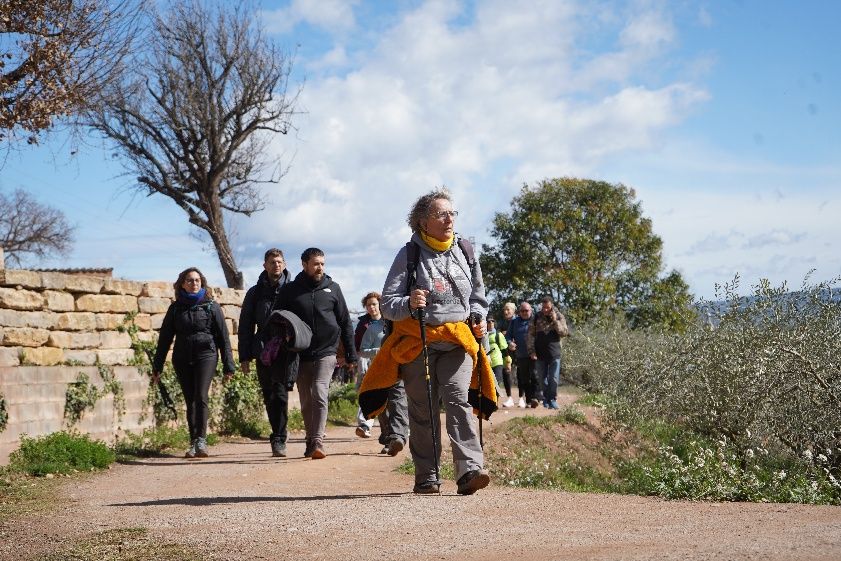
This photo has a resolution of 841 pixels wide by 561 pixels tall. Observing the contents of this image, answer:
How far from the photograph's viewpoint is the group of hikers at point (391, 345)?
7867 mm

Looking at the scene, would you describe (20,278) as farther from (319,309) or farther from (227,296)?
(227,296)

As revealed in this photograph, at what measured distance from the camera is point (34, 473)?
10305 mm

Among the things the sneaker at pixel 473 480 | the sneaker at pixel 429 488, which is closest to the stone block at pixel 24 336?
the sneaker at pixel 429 488

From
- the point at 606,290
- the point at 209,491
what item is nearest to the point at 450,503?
the point at 209,491

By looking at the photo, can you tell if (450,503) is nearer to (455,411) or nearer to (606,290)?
(455,411)

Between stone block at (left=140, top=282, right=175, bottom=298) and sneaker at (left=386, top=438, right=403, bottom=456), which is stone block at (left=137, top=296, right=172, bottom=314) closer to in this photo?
stone block at (left=140, top=282, right=175, bottom=298)

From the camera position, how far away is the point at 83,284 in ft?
43.3

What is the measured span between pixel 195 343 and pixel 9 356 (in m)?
1.90

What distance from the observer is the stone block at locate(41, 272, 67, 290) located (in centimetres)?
1253

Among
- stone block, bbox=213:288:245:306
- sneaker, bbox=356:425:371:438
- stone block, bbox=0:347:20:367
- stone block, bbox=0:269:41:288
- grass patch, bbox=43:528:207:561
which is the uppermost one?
stone block, bbox=213:288:245:306

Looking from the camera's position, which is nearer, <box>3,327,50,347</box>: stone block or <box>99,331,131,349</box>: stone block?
<box>3,327,50,347</box>: stone block

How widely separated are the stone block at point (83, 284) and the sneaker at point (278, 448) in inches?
127

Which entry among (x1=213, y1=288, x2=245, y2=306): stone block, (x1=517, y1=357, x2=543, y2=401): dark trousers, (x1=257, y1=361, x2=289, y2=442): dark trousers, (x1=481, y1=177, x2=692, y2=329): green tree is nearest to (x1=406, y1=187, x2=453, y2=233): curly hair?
(x1=257, y1=361, x2=289, y2=442): dark trousers

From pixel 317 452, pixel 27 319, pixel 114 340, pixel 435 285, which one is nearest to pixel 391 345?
pixel 435 285
